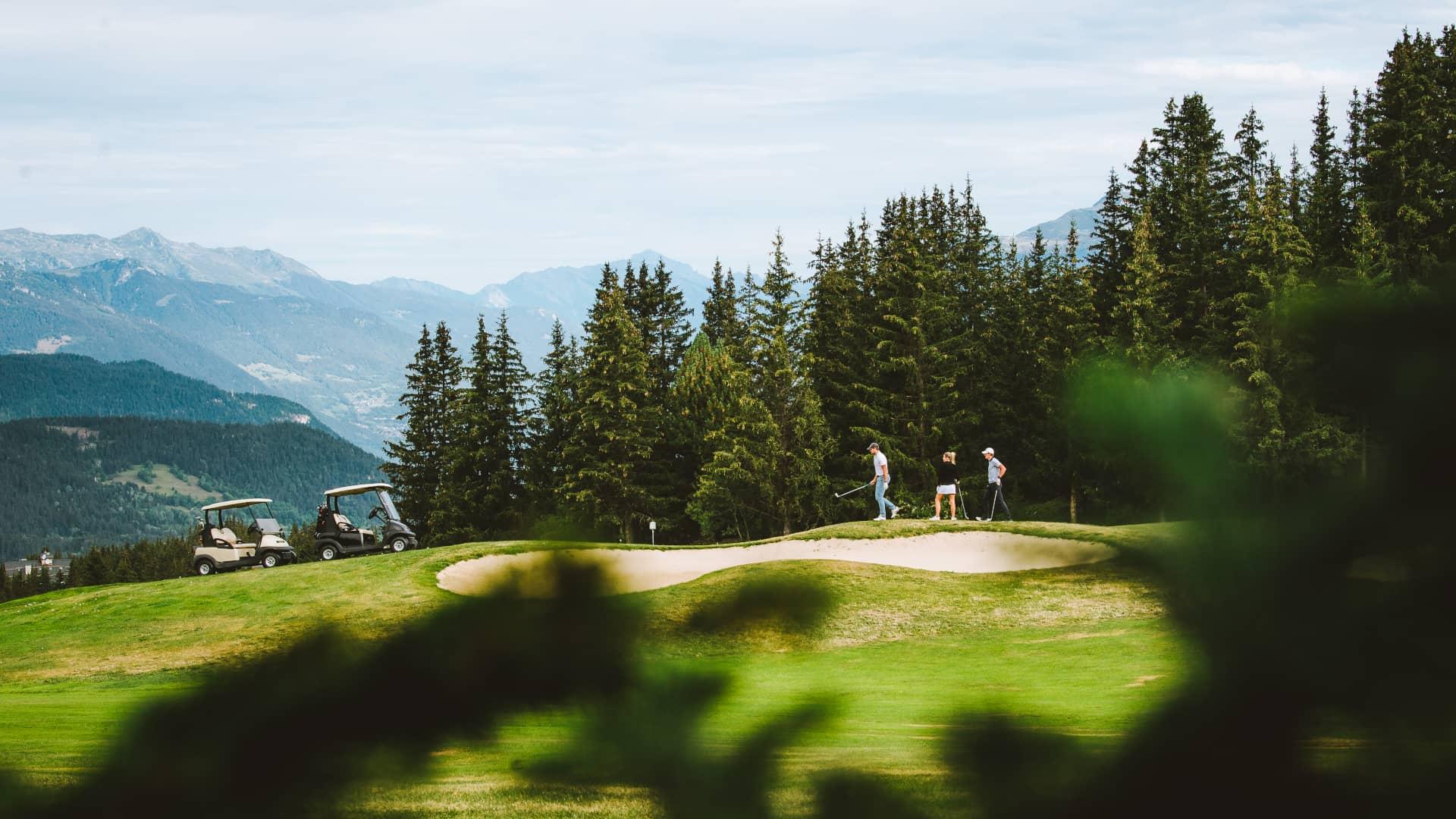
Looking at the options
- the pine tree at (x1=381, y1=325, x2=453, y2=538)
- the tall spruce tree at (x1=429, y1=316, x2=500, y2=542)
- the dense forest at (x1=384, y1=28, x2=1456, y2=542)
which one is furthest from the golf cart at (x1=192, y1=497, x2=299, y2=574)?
the pine tree at (x1=381, y1=325, x2=453, y2=538)

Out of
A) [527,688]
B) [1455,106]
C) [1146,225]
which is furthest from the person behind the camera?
[1146,225]

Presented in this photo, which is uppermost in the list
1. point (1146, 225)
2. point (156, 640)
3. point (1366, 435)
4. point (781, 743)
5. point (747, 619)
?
point (1146, 225)

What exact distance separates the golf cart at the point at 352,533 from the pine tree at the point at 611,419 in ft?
40.9

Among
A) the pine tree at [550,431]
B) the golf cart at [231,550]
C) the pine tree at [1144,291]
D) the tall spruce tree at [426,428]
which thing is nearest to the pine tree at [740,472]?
the pine tree at [550,431]

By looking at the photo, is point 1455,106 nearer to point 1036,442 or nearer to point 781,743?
point 1036,442

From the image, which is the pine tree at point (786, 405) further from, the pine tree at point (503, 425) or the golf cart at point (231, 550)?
the golf cart at point (231, 550)

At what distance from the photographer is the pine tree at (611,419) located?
42.0 metres

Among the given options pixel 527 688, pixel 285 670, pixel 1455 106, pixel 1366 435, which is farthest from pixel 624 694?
pixel 1455 106

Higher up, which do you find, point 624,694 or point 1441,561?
point 1441,561

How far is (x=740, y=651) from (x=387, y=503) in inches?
1206

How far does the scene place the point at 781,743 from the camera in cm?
89

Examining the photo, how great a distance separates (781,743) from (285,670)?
0.37 m

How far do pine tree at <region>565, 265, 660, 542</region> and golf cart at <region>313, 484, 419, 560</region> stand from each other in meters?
12.5

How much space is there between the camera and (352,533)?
28734 mm
